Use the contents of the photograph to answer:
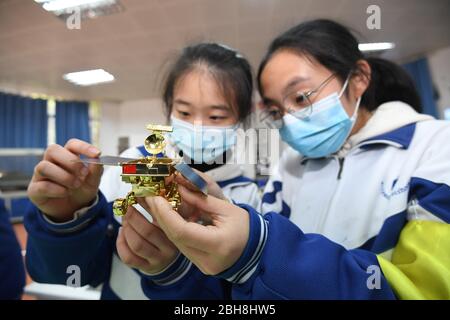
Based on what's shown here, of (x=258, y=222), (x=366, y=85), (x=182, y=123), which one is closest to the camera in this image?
(x=258, y=222)

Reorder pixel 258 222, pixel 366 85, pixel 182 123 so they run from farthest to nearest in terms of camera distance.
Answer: pixel 366 85 → pixel 182 123 → pixel 258 222

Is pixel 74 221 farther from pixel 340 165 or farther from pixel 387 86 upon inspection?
pixel 387 86

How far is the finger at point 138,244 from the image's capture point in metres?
0.33

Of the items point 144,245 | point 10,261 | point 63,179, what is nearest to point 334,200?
point 144,245

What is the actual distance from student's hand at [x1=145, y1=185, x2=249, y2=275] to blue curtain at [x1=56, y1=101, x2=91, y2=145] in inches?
11.4

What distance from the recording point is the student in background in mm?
579

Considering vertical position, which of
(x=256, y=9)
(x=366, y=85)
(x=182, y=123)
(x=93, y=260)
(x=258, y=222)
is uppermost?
(x=256, y=9)

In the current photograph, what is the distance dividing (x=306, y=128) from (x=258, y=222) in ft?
1.00

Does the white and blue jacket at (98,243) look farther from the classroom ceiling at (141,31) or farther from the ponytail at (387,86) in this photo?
the ponytail at (387,86)

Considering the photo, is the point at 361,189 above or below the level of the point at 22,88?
below

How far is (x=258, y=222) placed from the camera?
260 mm

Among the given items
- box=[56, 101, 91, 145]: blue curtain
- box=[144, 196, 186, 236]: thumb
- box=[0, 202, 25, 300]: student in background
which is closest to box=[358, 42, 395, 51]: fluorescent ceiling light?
box=[144, 196, 186, 236]: thumb
